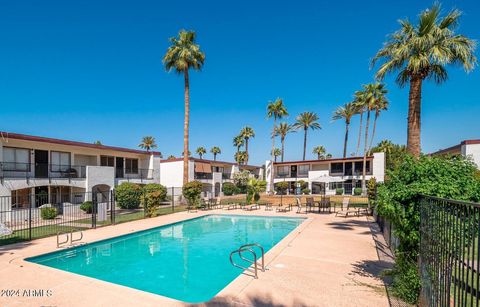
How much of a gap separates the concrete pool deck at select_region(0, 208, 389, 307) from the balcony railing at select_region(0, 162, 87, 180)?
36.0 feet

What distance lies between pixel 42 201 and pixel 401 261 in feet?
85.1

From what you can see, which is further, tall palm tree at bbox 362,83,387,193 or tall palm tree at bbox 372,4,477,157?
tall palm tree at bbox 362,83,387,193

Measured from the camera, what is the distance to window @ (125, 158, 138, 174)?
29877 millimetres

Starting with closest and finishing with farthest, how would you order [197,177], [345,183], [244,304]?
[244,304] → [197,177] → [345,183]

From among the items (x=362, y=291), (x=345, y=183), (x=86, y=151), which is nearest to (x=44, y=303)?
(x=362, y=291)

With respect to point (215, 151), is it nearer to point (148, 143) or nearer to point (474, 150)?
point (148, 143)

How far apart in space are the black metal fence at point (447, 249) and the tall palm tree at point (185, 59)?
78.6ft

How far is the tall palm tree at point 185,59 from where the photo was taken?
27.1 metres

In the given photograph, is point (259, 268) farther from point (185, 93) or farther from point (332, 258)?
point (185, 93)

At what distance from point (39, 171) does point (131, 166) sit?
10.2 m

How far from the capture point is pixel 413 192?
5266 mm

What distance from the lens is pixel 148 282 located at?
28.3 feet

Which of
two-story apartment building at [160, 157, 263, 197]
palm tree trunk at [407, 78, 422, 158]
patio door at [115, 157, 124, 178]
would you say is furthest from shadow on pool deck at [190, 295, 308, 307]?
two-story apartment building at [160, 157, 263, 197]

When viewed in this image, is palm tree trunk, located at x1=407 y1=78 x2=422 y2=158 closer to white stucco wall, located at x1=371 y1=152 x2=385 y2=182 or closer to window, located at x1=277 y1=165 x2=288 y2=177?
white stucco wall, located at x1=371 y1=152 x2=385 y2=182
